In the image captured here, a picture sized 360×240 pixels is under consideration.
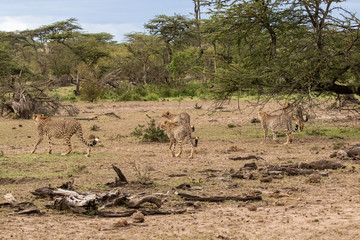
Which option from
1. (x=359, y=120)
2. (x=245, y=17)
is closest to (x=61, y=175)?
(x=245, y=17)

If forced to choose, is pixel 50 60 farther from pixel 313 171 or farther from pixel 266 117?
pixel 313 171

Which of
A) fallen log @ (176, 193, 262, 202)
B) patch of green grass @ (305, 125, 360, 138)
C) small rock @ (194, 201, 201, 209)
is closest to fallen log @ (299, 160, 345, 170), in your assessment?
fallen log @ (176, 193, 262, 202)

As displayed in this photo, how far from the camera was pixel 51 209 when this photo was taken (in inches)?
260

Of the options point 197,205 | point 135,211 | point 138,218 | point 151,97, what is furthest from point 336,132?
point 151,97

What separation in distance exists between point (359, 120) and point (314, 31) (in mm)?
5260

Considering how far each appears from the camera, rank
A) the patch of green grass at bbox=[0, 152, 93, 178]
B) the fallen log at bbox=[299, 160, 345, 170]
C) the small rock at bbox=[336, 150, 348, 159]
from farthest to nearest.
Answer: the small rock at bbox=[336, 150, 348, 159] → the patch of green grass at bbox=[0, 152, 93, 178] → the fallen log at bbox=[299, 160, 345, 170]

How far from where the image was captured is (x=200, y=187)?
791cm

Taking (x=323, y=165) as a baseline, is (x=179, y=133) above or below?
above

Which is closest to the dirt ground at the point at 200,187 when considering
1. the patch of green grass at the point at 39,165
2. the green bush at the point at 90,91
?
the patch of green grass at the point at 39,165

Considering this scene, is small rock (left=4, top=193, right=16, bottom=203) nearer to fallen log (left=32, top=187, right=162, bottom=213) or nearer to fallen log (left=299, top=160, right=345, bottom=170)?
fallen log (left=32, top=187, right=162, bottom=213)

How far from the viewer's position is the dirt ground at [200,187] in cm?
568

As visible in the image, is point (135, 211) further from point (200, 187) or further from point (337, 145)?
point (337, 145)

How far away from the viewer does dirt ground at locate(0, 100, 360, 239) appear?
18.6 feet

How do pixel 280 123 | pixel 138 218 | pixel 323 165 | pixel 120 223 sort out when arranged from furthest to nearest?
pixel 280 123 → pixel 323 165 → pixel 138 218 → pixel 120 223
